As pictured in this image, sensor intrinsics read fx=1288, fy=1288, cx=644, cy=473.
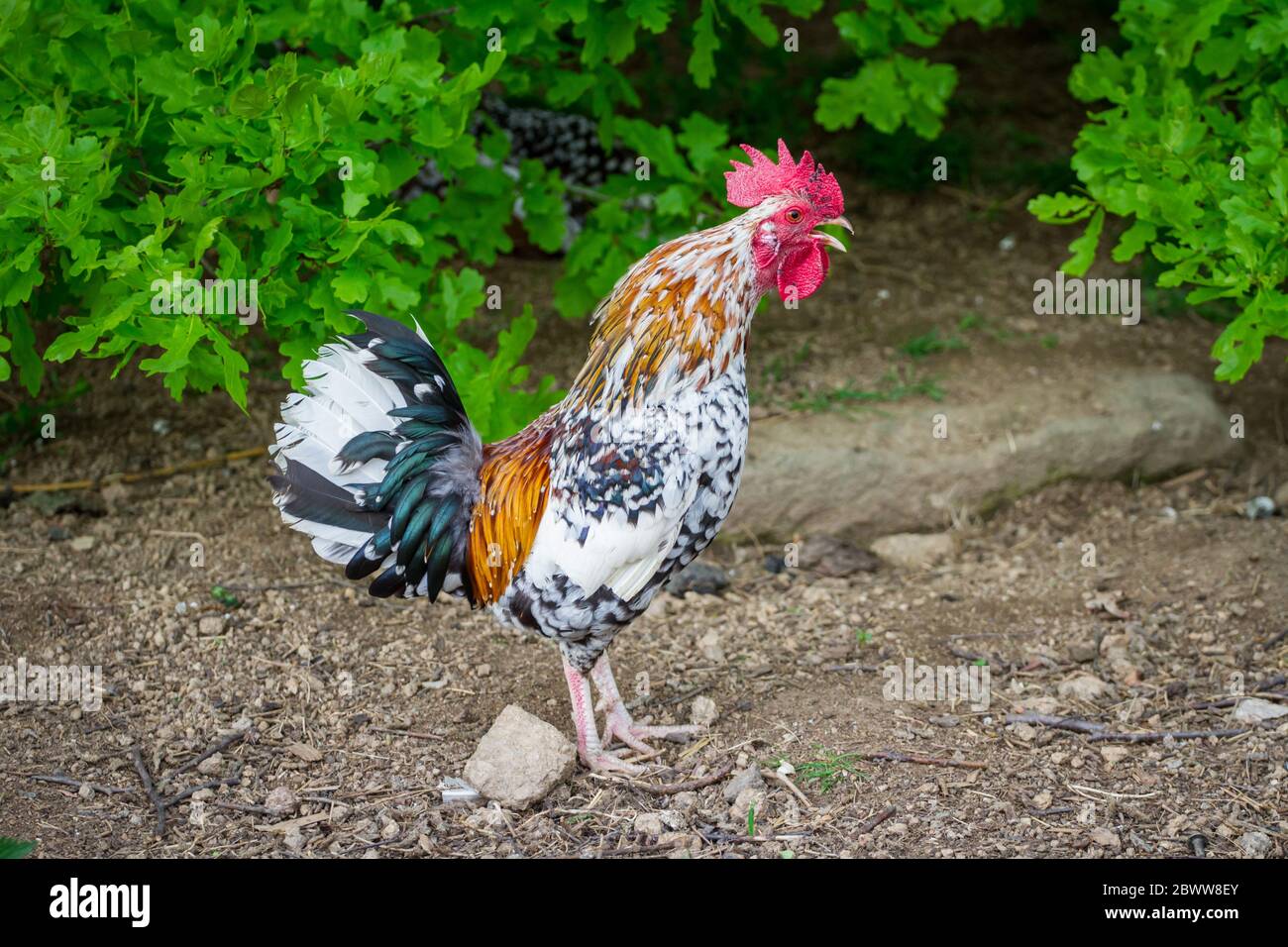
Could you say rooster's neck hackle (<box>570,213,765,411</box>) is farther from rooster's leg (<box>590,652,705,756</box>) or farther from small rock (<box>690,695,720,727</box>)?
small rock (<box>690,695,720,727</box>)

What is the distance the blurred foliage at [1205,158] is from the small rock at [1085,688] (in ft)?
4.24

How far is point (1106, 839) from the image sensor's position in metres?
4.07

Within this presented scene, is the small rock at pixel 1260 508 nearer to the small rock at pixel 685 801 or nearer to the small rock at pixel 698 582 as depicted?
the small rock at pixel 698 582

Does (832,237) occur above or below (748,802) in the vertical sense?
above

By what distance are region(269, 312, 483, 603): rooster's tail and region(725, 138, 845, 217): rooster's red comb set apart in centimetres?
118

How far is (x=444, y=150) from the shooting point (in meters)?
4.85

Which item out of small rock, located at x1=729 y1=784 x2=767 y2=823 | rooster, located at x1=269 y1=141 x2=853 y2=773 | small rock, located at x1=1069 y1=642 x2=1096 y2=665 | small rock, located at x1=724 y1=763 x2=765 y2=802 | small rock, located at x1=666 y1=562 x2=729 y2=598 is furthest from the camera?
small rock, located at x1=666 y1=562 x2=729 y2=598

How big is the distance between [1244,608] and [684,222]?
296 centimetres

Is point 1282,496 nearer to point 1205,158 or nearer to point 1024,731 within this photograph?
point 1205,158

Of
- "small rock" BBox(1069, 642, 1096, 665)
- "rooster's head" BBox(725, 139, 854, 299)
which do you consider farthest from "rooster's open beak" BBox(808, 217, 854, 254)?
"small rock" BBox(1069, 642, 1096, 665)

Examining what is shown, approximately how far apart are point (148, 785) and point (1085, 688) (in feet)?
11.2

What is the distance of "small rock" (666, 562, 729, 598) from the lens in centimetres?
586

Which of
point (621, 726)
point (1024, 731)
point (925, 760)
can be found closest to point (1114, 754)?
point (1024, 731)

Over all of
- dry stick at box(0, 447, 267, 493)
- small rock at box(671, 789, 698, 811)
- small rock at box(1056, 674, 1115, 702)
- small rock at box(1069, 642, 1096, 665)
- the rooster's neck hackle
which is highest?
the rooster's neck hackle
